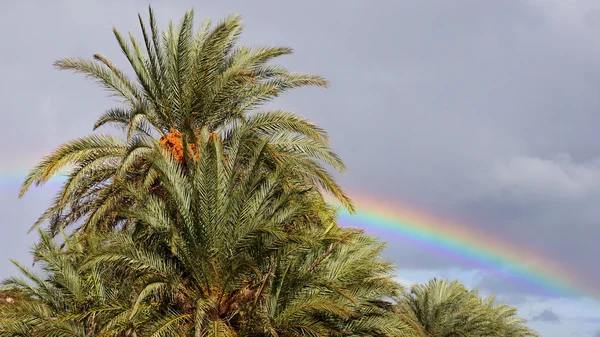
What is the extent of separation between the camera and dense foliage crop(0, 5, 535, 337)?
14047 mm

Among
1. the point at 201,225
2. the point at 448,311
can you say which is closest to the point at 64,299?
the point at 201,225

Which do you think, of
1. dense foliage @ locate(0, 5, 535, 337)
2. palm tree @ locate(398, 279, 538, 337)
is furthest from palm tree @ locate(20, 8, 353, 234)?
palm tree @ locate(398, 279, 538, 337)

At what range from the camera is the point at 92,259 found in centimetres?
1350

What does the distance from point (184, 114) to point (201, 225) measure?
4.65m

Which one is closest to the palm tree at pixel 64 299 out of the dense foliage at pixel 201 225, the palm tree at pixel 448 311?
the dense foliage at pixel 201 225

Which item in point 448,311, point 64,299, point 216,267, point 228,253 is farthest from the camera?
point 448,311

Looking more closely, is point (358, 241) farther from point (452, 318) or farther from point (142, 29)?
point (452, 318)

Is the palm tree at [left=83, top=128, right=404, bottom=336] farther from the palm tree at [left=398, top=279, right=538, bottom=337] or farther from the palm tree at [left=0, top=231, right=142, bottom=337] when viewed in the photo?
the palm tree at [left=398, top=279, right=538, bottom=337]

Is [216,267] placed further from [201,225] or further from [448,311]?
[448,311]

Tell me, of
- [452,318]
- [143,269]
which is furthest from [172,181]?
[452,318]

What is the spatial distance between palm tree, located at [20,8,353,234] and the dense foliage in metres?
0.04

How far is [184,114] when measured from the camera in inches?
709

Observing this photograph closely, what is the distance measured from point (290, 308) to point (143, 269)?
312cm

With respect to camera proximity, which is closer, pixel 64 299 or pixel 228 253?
pixel 228 253
